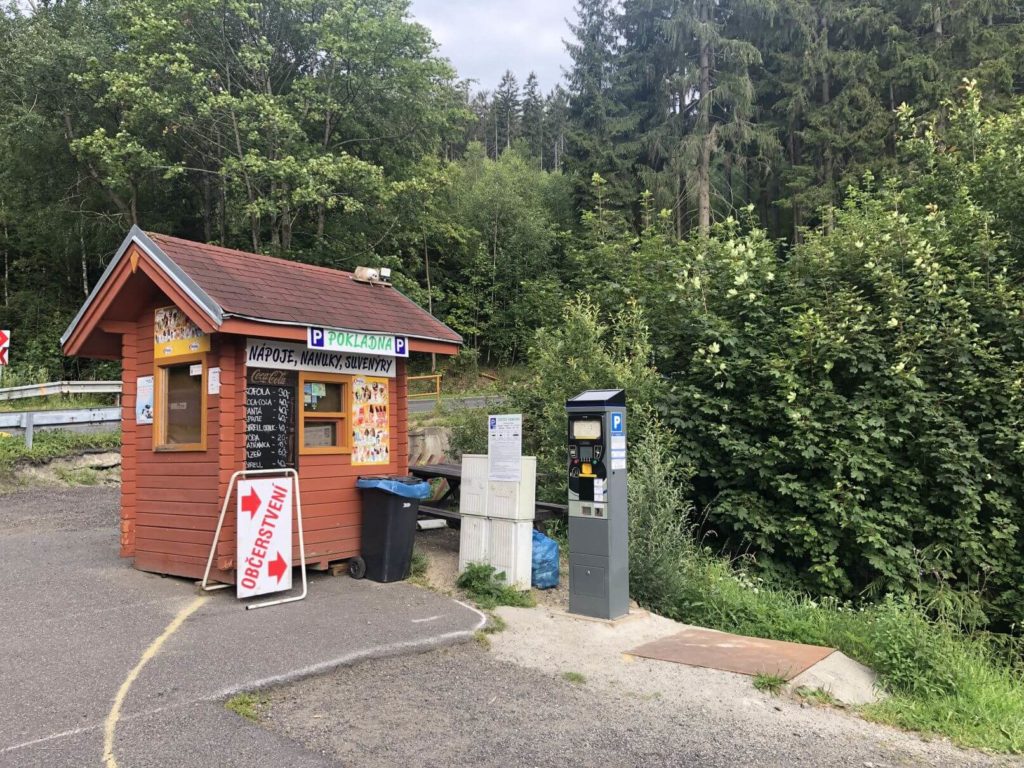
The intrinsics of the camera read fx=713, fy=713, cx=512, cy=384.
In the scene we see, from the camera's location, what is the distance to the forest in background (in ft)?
27.6

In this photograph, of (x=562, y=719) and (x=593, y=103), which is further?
(x=593, y=103)

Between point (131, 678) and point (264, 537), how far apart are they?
6.62ft

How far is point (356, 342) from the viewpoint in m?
7.31

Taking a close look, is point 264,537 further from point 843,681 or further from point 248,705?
point 843,681

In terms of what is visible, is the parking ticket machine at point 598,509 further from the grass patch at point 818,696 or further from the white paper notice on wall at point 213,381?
the white paper notice on wall at point 213,381

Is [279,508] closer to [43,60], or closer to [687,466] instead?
[687,466]

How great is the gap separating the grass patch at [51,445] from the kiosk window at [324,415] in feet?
28.3

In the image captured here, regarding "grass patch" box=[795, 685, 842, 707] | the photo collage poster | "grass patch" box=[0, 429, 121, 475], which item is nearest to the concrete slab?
"grass patch" box=[795, 685, 842, 707]

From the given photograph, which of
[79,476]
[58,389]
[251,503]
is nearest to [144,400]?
[251,503]

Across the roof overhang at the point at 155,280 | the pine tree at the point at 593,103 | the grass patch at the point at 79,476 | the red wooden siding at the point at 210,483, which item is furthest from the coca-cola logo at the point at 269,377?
the pine tree at the point at 593,103

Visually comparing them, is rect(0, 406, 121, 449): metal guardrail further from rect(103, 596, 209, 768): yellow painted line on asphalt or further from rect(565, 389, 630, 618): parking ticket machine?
rect(565, 389, 630, 618): parking ticket machine

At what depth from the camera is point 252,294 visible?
6.93 m

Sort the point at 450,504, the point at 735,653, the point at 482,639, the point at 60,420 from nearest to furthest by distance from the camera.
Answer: the point at 735,653 < the point at 482,639 < the point at 450,504 < the point at 60,420

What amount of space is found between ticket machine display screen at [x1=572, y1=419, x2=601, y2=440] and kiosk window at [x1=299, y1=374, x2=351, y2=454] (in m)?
2.61
